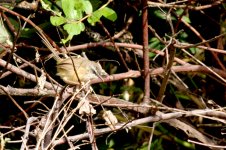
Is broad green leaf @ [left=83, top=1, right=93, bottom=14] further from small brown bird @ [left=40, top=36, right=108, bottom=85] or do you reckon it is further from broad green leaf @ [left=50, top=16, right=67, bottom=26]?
small brown bird @ [left=40, top=36, right=108, bottom=85]

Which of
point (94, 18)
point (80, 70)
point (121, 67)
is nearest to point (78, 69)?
point (80, 70)

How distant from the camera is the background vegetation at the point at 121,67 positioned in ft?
5.55

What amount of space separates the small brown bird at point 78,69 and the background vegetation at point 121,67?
4 centimetres

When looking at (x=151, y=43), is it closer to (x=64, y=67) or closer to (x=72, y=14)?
(x=64, y=67)

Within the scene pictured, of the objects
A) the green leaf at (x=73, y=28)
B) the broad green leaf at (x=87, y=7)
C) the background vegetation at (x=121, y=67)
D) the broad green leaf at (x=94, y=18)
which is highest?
the broad green leaf at (x=87, y=7)

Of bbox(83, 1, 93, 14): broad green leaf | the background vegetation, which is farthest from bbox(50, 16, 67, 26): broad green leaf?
bbox(83, 1, 93, 14): broad green leaf

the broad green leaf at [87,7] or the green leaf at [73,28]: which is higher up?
the broad green leaf at [87,7]

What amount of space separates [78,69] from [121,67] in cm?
47

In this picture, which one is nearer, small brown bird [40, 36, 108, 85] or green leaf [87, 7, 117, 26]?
green leaf [87, 7, 117, 26]

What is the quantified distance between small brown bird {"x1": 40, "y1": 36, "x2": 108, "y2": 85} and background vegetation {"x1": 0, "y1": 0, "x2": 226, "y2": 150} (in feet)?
0.13

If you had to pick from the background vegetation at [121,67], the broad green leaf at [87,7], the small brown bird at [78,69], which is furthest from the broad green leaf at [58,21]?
the small brown bird at [78,69]

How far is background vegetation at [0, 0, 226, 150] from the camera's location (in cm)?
169

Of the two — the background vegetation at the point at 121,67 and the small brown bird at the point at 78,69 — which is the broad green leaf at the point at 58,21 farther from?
the small brown bird at the point at 78,69

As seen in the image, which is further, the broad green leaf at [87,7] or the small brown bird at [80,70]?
the small brown bird at [80,70]
